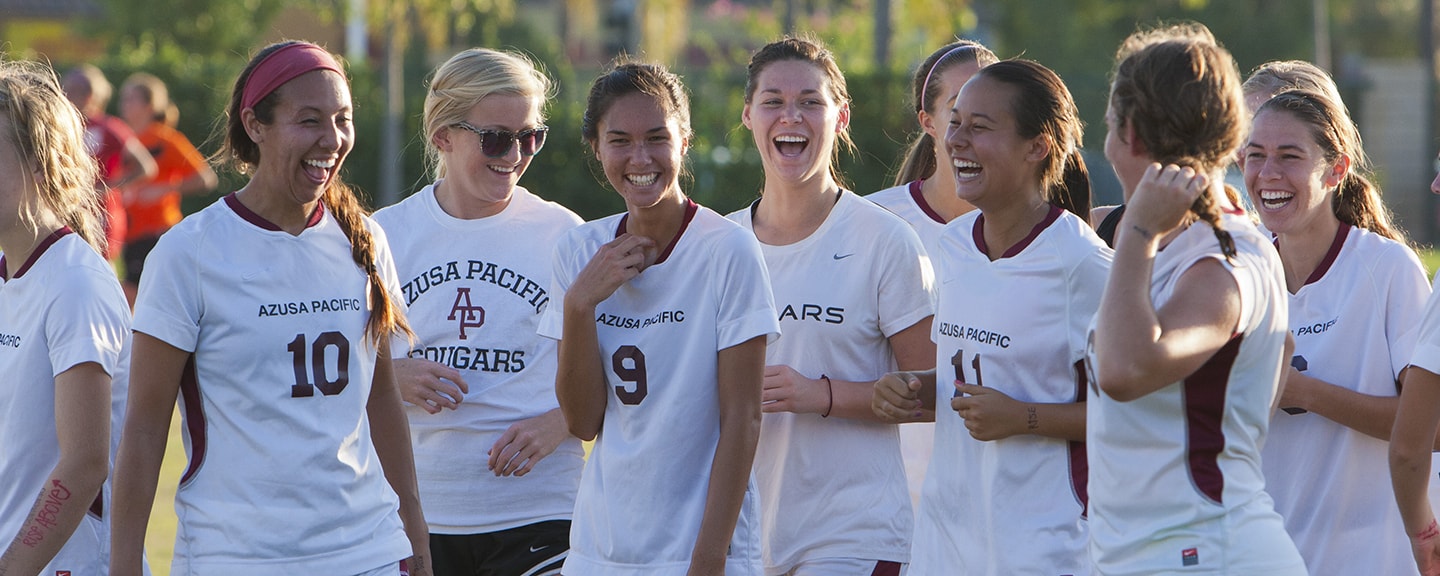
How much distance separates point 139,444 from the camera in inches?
127

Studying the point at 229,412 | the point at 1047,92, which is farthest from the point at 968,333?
the point at 229,412

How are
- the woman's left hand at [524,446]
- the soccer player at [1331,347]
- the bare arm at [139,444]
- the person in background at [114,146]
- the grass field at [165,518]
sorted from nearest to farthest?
the bare arm at [139,444] < the soccer player at [1331,347] < the woman's left hand at [524,446] < the grass field at [165,518] < the person in background at [114,146]

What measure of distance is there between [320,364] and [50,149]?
2.98 ft

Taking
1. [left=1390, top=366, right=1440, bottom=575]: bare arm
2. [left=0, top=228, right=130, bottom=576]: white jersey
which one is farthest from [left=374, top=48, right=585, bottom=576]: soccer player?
[left=1390, top=366, right=1440, bottom=575]: bare arm

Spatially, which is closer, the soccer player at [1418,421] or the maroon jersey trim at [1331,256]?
the soccer player at [1418,421]

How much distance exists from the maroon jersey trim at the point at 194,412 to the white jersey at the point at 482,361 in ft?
3.70

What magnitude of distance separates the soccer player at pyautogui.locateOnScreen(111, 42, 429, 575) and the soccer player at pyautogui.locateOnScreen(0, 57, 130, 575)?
177 mm

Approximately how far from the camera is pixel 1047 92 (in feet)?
11.5

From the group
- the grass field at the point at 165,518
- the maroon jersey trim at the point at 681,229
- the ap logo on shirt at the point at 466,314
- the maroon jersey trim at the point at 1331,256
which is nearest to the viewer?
the maroon jersey trim at the point at 681,229

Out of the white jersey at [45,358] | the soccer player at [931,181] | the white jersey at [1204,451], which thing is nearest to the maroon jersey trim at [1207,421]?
the white jersey at [1204,451]

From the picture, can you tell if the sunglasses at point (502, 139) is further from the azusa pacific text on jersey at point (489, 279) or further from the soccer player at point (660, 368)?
the soccer player at point (660, 368)

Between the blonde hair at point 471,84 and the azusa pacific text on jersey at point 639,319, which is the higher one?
the blonde hair at point 471,84

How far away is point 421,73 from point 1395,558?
25.8 metres

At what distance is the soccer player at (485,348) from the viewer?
4336 mm
